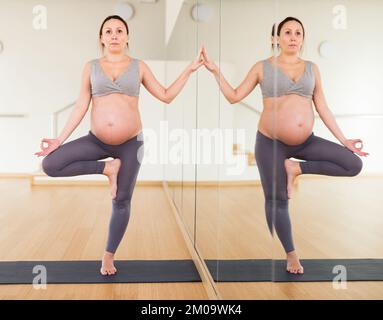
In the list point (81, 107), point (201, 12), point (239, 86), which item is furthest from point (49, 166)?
point (239, 86)

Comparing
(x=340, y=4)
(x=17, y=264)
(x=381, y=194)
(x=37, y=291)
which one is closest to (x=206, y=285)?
(x=37, y=291)

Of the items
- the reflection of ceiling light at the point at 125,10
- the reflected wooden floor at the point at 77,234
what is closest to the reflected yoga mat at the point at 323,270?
the reflected wooden floor at the point at 77,234

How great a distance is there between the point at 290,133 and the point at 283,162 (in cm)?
9

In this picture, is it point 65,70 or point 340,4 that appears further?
point 65,70

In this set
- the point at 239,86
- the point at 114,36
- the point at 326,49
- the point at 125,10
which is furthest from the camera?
the point at 125,10

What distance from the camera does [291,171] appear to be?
5.54ft

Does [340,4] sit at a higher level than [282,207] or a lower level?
higher

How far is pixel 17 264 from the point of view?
10.1 feet

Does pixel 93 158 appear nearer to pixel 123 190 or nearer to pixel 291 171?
pixel 123 190

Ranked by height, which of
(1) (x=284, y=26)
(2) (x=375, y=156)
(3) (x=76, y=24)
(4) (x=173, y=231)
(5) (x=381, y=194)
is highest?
(3) (x=76, y=24)

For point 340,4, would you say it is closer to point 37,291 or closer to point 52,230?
point 37,291

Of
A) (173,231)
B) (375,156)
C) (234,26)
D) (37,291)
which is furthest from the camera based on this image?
(173,231)

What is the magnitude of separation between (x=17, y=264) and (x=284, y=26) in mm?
2170

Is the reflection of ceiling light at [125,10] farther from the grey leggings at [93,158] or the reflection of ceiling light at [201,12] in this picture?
the grey leggings at [93,158]
